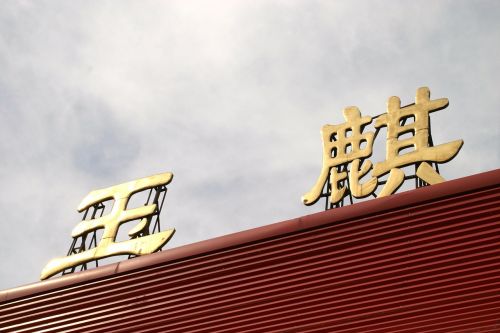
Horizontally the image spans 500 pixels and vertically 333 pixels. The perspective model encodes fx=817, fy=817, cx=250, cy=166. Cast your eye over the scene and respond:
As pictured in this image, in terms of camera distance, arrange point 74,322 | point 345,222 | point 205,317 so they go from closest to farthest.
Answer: point 345,222 < point 205,317 < point 74,322

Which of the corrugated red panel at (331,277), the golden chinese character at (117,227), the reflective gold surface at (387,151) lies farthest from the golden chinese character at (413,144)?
the golden chinese character at (117,227)

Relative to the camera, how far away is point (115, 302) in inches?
305

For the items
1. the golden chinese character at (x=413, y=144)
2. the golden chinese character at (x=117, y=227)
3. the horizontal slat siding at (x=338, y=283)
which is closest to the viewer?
the horizontal slat siding at (x=338, y=283)

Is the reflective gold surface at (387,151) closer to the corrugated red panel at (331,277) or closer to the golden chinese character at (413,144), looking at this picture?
the golden chinese character at (413,144)

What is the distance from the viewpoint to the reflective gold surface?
7930 mm

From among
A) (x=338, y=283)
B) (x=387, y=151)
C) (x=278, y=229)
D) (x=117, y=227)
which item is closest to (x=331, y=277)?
(x=338, y=283)

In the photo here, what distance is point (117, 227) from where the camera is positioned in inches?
368

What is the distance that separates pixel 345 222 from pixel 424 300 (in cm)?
90

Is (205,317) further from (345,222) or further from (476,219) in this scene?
(476,219)

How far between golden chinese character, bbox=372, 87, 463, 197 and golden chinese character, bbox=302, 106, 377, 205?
0.67ft

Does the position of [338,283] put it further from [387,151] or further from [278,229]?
[387,151]

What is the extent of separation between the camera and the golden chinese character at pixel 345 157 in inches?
328

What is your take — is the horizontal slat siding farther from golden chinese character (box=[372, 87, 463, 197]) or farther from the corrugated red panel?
golden chinese character (box=[372, 87, 463, 197])

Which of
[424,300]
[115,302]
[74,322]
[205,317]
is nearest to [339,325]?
[424,300]
